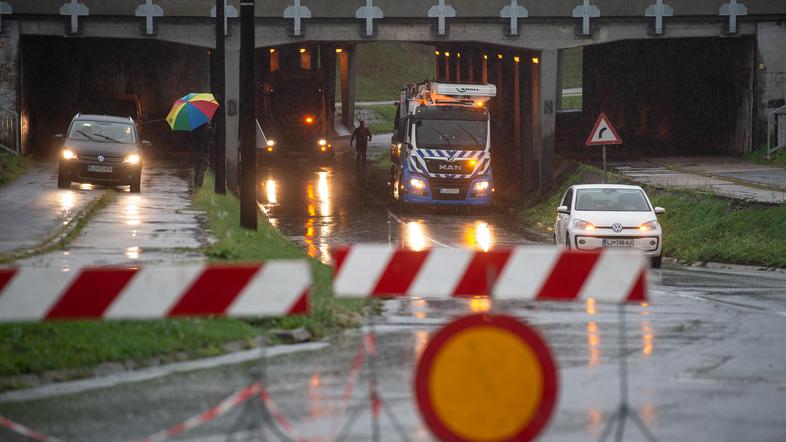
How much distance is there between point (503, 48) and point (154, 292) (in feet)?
124

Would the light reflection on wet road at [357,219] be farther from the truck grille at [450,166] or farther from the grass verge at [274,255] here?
the grass verge at [274,255]

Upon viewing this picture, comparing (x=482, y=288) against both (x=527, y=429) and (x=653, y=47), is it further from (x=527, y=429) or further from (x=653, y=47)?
(x=653, y=47)

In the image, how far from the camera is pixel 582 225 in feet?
83.1

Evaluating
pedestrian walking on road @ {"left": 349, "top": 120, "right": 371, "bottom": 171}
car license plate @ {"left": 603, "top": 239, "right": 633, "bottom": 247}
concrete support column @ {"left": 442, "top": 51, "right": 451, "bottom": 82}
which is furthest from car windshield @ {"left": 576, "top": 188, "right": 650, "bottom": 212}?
concrete support column @ {"left": 442, "top": 51, "right": 451, "bottom": 82}

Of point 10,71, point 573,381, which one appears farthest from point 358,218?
point 573,381

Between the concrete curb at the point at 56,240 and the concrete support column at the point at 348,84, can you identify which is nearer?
the concrete curb at the point at 56,240

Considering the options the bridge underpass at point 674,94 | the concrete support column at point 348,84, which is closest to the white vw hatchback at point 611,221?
the bridge underpass at point 674,94

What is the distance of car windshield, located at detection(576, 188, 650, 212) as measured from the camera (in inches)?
1022

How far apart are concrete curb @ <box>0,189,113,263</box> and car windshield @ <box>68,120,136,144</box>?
17.1 ft

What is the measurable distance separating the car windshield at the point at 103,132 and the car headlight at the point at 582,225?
12746 mm

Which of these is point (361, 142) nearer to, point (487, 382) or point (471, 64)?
point (471, 64)

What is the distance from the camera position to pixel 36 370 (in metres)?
11.3

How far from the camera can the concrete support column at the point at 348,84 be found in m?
81.1

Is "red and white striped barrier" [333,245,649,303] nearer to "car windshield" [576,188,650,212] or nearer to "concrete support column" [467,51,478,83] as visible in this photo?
"car windshield" [576,188,650,212]
